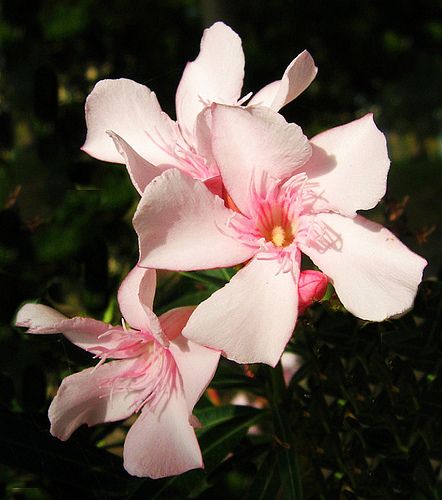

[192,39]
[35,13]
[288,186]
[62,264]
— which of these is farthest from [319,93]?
[288,186]

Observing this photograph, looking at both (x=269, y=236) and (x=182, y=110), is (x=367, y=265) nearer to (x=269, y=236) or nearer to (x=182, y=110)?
(x=269, y=236)

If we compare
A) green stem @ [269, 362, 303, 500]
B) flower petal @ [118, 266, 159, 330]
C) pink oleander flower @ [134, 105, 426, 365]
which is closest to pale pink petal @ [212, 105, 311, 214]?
pink oleander flower @ [134, 105, 426, 365]

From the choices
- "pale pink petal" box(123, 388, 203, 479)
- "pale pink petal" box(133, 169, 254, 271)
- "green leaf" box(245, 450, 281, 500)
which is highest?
"pale pink petal" box(133, 169, 254, 271)

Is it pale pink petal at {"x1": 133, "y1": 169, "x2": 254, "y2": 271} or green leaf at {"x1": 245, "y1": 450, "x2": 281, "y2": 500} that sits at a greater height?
pale pink petal at {"x1": 133, "y1": 169, "x2": 254, "y2": 271}

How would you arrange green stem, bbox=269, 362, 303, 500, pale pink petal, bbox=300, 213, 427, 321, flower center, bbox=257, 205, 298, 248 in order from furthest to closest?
green stem, bbox=269, 362, 303, 500, flower center, bbox=257, 205, 298, 248, pale pink petal, bbox=300, 213, 427, 321

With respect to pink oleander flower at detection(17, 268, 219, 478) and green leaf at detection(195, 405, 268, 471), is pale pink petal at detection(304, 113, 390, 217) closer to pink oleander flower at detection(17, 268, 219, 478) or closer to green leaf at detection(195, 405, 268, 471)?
pink oleander flower at detection(17, 268, 219, 478)

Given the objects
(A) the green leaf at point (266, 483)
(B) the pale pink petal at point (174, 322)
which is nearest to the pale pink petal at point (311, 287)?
(B) the pale pink petal at point (174, 322)
